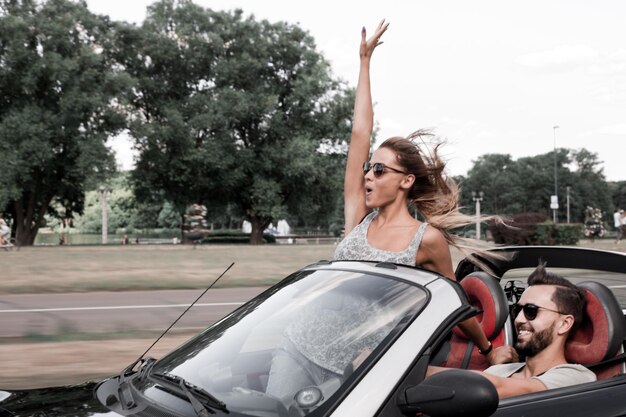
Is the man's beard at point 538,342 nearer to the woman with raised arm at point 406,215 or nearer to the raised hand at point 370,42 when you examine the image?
the woman with raised arm at point 406,215

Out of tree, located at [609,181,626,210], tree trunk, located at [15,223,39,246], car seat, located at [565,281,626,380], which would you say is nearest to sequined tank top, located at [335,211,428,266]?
car seat, located at [565,281,626,380]

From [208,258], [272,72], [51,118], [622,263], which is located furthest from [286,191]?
[622,263]

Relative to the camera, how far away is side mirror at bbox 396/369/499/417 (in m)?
2.06

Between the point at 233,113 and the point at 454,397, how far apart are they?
132 ft

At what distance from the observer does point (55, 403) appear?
263 cm

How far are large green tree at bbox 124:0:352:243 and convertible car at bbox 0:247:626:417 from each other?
38.5m

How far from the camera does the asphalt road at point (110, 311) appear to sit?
10.0m

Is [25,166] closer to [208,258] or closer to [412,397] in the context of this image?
[208,258]

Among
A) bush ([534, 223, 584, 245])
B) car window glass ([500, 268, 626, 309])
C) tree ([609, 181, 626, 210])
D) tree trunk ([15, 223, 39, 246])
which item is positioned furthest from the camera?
tree ([609, 181, 626, 210])

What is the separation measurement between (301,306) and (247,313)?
300 mm

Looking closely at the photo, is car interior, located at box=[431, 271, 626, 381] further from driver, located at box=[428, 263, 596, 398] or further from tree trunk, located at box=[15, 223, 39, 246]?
tree trunk, located at box=[15, 223, 39, 246]

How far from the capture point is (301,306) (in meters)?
2.66

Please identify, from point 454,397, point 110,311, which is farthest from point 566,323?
point 110,311

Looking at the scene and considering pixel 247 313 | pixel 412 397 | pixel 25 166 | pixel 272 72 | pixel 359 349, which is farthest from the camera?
pixel 272 72
